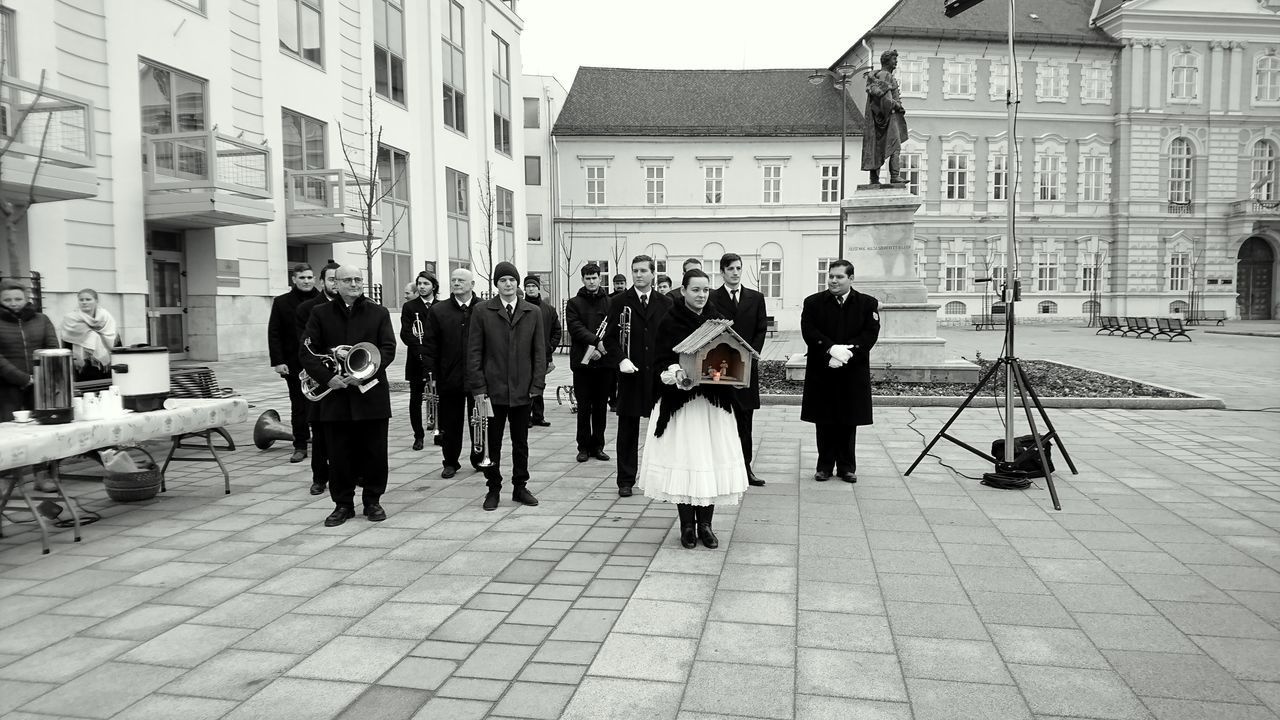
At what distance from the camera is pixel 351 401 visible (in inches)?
253

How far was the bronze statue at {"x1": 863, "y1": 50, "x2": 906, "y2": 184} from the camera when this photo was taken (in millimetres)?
14398

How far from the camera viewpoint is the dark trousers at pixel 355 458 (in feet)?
21.3

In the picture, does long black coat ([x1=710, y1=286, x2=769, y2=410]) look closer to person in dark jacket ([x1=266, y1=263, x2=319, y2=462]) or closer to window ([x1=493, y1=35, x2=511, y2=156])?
person in dark jacket ([x1=266, y1=263, x2=319, y2=462])

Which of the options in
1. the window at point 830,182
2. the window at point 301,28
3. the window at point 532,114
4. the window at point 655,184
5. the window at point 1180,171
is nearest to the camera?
the window at point 301,28

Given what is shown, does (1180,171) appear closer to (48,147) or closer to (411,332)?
(411,332)

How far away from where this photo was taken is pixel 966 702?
11.5ft

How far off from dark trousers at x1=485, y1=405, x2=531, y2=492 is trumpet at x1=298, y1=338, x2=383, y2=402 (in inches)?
41.6

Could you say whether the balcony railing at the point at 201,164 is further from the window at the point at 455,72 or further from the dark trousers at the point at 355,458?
the dark trousers at the point at 355,458

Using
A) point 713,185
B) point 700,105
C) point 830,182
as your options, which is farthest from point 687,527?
point 700,105

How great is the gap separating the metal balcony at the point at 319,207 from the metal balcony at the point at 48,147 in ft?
21.0

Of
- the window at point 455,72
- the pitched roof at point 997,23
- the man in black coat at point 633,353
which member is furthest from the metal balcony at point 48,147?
the pitched roof at point 997,23

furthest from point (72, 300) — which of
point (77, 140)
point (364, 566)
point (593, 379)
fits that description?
point (364, 566)

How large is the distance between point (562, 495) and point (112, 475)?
12.3 ft

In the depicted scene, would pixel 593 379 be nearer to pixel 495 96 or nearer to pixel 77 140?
pixel 77 140
